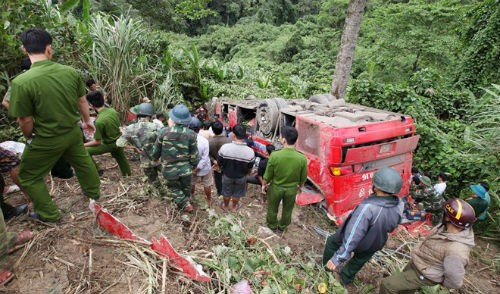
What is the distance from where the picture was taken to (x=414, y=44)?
Answer: 13.9 meters

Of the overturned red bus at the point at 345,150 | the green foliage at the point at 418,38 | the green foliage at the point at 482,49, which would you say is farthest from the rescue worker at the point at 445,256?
the green foliage at the point at 418,38

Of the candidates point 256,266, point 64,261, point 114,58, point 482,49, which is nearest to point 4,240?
point 64,261

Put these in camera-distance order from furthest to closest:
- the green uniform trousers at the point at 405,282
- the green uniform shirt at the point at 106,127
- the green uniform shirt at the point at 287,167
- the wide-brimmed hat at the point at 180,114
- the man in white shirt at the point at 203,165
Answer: the man in white shirt at the point at 203,165 → the green uniform shirt at the point at 106,127 → the green uniform shirt at the point at 287,167 → the wide-brimmed hat at the point at 180,114 → the green uniform trousers at the point at 405,282

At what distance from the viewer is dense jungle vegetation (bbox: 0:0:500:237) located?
17.8 feet

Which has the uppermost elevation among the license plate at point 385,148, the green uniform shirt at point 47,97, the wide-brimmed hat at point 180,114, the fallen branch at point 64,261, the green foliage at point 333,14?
the green foliage at point 333,14

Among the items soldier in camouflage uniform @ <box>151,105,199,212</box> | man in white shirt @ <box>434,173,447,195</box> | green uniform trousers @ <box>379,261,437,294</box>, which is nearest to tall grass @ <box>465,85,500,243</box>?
man in white shirt @ <box>434,173,447,195</box>

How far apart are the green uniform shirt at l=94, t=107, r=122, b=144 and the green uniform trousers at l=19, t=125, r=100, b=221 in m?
1.02

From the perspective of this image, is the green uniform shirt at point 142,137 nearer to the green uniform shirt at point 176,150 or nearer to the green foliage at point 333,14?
the green uniform shirt at point 176,150

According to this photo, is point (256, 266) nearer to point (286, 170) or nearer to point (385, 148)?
point (286, 170)

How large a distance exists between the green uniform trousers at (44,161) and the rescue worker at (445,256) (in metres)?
3.44

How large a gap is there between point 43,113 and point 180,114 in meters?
1.36

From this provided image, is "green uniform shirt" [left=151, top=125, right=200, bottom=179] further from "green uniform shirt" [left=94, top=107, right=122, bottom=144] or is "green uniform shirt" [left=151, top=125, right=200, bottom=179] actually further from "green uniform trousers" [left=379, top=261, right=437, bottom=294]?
"green uniform trousers" [left=379, top=261, right=437, bottom=294]

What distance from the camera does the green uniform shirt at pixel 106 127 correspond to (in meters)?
3.96

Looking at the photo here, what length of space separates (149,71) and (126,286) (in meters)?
5.97
